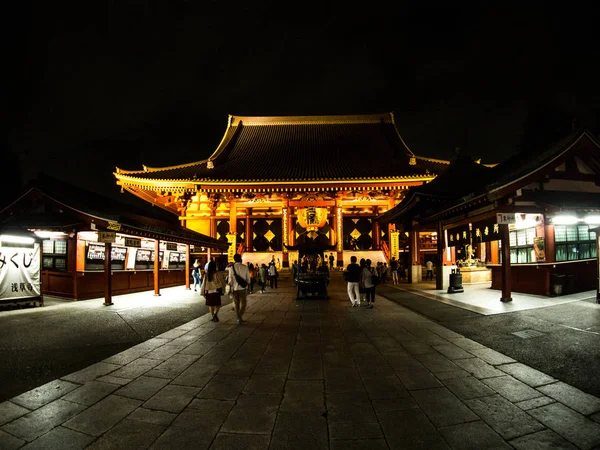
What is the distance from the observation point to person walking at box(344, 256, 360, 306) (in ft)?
31.4

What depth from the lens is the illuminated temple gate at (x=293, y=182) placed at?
19.5 m

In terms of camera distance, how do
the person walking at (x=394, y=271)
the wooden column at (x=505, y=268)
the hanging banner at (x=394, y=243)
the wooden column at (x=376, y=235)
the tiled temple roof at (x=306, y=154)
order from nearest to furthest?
1. the wooden column at (x=505, y=268)
2. the person walking at (x=394, y=271)
3. the tiled temple roof at (x=306, y=154)
4. the hanging banner at (x=394, y=243)
5. the wooden column at (x=376, y=235)

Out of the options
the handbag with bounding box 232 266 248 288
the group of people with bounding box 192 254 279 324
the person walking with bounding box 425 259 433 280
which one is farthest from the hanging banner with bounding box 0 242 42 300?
the person walking with bounding box 425 259 433 280

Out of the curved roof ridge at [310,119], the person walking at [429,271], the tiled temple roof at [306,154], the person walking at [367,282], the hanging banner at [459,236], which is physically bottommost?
the person walking at [429,271]

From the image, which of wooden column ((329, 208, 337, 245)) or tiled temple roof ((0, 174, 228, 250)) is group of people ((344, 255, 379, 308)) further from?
wooden column ((329, 208, 337, 245))

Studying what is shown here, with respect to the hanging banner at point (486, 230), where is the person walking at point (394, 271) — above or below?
below

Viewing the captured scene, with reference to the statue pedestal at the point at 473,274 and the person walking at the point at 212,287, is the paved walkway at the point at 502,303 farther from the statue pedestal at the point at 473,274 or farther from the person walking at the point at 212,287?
the person walking at the point at 212,287

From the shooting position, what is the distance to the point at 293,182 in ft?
63.7

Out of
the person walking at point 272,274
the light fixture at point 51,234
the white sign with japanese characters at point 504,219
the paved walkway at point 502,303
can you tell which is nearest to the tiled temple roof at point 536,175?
the white sign with japanese characters at point 504,219

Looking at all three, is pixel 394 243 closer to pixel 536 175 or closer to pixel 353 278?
pixel 353 278

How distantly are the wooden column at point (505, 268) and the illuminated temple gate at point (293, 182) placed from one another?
9.73 metres

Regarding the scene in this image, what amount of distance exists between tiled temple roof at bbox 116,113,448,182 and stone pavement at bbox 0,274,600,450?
49.7ft

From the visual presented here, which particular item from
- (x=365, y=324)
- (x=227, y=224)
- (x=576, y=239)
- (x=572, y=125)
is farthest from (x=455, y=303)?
(x=227, y=224)

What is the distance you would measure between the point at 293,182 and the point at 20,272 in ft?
43.5
